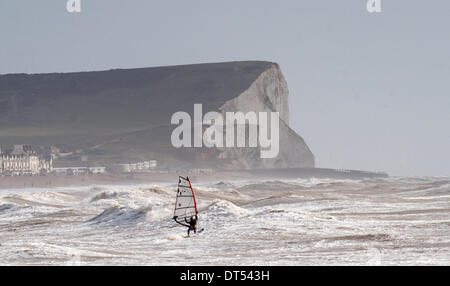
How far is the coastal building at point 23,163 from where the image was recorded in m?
166

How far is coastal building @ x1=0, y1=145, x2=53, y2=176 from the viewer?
16588 cm

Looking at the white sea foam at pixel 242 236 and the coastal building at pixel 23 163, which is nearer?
the white sea foam at pixel 242 236

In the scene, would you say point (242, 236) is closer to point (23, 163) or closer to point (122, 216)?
point (122, 216)

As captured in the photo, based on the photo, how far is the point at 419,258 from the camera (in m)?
27.0

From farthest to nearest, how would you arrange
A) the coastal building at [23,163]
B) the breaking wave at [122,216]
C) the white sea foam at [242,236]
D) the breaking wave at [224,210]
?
the coastal building at [23,163]
the breaking wave at [122,216]
the breaking wave at [224,210]
the white sea foam at [242,236]

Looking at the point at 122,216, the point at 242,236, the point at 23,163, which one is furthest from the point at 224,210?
the point at 23,163

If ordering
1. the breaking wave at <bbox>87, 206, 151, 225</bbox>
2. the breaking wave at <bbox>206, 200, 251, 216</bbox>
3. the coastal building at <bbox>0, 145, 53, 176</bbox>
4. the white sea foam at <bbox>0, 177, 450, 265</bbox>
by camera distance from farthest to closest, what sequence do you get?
1. the coastal building at <bbox>0, 145, 53, 176</bbox>
2. the breaking wave at <bbox>87, 206, 151, 225</bbox>
3. the breaking wave at <bbox>206, 200, 251, 216</bbox>
4. the white sea foam at <bbox>0, 177, 450, 265</bbox>

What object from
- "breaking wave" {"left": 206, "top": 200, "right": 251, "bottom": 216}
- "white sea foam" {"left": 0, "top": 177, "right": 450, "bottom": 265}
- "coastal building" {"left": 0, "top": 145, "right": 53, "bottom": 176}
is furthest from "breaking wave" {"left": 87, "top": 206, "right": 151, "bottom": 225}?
"coastal building" {"left": 0, "top": 145, "right": 53, "bottom": 176}

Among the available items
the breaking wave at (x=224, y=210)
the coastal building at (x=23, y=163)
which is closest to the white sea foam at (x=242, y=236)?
the breaking wave at (x=224, y=210)

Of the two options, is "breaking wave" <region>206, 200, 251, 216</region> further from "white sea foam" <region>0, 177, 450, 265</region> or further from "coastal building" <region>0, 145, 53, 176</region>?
"coastal building" <region>0, 145, 53, 176</region>

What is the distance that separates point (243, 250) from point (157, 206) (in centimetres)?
1802

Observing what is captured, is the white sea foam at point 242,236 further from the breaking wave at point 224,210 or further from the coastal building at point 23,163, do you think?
the coastal building at point 23,163

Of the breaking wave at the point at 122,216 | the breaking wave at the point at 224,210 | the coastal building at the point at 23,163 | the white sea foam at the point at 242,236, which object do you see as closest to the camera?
the white sea foam at the point at 242,236
